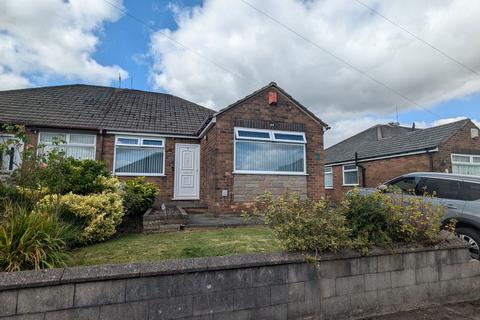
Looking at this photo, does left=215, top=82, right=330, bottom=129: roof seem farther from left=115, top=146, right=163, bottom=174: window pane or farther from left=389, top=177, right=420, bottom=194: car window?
left=389, top=177, right=420, bottom=194: car window

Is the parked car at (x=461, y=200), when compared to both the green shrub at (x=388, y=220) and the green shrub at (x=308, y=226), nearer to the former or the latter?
the green shrub at (x=388, y=220)

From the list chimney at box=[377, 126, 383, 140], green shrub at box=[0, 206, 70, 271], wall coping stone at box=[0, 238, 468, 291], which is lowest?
wall coping stone at box=[0, 238, 468, 291]

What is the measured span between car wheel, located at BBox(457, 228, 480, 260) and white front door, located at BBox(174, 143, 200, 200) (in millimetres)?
7800

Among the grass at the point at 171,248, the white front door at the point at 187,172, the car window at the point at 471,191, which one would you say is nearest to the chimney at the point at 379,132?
the white front door at the point at 187,172

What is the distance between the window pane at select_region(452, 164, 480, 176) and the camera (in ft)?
41.0

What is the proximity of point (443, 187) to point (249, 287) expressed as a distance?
5054 millimetres

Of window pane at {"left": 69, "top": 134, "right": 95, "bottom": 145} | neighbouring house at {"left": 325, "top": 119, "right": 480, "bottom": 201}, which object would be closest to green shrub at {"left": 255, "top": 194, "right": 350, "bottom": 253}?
window pane at {"left": 69, "top": 134, "right": 95, "bottom": 145}

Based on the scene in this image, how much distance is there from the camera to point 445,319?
3.16 m

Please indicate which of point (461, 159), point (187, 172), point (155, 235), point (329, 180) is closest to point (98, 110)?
point (187, 172)

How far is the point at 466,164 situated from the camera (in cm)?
1277

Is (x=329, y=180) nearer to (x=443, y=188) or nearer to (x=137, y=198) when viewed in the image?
(x=443, y=188)

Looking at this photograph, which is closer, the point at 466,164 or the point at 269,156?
the point at 269,156

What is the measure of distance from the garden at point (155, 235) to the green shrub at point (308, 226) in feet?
0.04

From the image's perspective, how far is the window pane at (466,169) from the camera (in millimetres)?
12508
